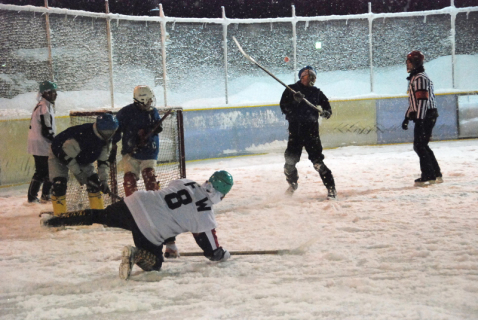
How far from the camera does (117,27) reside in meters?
10.0

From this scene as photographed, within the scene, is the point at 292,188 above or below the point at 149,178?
below

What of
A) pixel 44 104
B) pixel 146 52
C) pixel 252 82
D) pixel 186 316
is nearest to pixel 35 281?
pixel 186 316

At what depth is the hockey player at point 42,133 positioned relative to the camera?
6.02 m

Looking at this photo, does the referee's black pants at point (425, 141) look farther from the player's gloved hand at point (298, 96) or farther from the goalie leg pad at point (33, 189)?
the goalie leg pad at point (33, 189)

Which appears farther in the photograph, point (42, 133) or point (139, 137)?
point (42, 133)

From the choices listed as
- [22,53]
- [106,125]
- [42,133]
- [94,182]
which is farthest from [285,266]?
[22,53]

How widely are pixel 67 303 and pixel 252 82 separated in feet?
31.6

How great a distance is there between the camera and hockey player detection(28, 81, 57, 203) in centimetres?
602

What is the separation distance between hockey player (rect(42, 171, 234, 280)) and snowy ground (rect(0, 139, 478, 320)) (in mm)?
152

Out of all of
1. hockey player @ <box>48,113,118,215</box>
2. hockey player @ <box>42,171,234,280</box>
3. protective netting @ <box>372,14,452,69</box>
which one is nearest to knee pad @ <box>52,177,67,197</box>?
hockey player @ <box>48,113,118,215</box>

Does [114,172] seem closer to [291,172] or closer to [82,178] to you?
[82,178]

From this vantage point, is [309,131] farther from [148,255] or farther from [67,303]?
[67,303]

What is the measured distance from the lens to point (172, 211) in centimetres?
338

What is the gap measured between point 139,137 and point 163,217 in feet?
6.87
